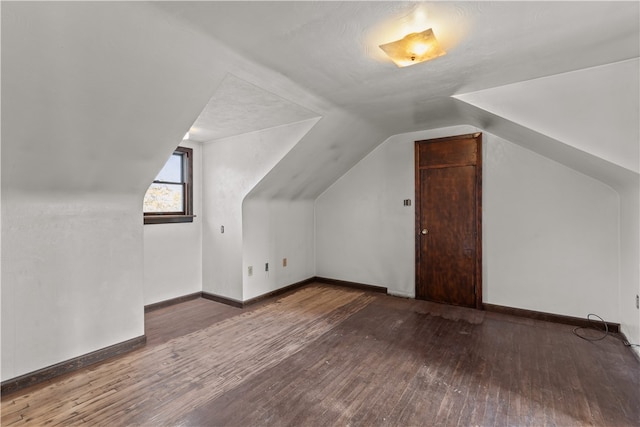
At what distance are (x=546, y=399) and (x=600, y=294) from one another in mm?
1847

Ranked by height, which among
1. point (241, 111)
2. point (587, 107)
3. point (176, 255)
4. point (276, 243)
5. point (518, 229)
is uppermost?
point (241, 111)

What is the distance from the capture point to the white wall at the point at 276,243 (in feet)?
13.4

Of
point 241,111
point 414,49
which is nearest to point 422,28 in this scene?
point 414,49

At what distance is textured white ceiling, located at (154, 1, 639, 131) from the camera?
163 cm

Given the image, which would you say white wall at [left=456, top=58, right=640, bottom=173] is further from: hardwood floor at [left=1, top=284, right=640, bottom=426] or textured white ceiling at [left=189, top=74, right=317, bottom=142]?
textured white ceiling at [left=189, top=74, right=317, bottom=142]

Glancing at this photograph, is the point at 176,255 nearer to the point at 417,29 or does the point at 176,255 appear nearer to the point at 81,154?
the point at 81,154

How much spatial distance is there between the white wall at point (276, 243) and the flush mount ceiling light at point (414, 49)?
2622 millimetres

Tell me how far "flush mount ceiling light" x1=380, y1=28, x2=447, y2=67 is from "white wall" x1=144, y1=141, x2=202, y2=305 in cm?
321

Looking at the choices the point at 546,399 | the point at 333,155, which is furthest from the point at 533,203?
the point at 333,155

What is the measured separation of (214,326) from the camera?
10.9 feet

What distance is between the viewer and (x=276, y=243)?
4516 mm

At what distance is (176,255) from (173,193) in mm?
835

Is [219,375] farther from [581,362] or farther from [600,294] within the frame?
[600,294]

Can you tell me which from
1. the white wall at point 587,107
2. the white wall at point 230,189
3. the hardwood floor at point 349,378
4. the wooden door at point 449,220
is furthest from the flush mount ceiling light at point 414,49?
the hardwood floor at point 349,378
